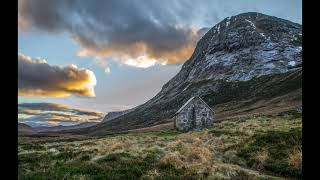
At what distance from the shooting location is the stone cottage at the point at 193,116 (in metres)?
63.6

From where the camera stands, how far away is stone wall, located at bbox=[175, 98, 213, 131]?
6359 centimetres

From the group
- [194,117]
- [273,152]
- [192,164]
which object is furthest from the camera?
[194,117]

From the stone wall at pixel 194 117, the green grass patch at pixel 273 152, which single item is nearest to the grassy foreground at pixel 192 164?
the green grass patch at pixel 273 152

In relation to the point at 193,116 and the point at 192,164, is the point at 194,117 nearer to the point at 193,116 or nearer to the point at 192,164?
the point at 193,116

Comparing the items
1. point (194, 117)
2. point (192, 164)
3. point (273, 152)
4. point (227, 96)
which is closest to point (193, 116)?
point (194, 117)

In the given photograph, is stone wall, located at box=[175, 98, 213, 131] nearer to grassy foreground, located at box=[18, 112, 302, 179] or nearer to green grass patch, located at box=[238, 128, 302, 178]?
green grass patch, located at box=[238, 128, 302, 178]

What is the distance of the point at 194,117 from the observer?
64062 millimetres

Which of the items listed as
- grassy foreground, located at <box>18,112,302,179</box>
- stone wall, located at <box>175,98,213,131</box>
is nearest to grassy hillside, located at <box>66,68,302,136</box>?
stone wall, located at <box>175,98,213,131</box>

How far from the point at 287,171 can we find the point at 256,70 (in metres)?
172

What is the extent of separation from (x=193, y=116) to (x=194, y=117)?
245 millimetres

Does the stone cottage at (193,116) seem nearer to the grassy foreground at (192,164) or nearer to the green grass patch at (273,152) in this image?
the green grass patch at (273,152)
